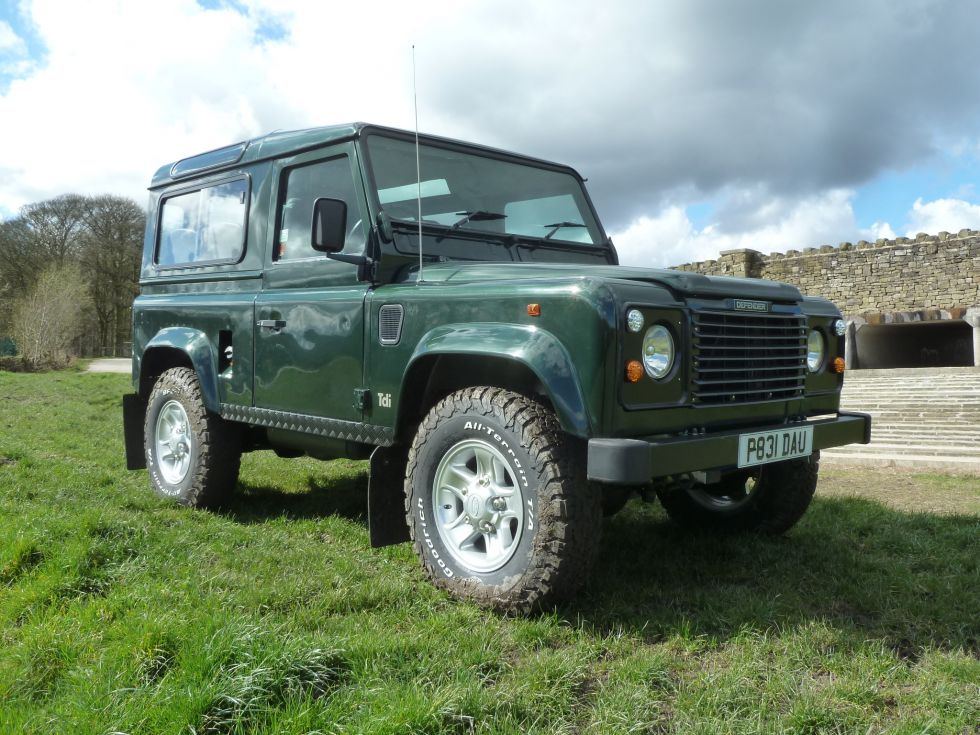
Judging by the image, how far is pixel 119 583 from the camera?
135 inches

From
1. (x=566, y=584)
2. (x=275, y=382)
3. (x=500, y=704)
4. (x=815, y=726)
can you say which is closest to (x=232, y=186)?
(x=275, y=382)

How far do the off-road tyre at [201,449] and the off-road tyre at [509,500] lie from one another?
196cm

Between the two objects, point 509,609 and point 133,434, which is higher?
point 133,434

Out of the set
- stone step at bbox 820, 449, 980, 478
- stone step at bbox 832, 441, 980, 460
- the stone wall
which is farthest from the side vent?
the stone wall

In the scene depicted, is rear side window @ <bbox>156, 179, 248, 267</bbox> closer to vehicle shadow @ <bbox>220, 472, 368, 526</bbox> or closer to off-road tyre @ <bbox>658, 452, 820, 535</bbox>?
vehicle shadow @ <bbox>220, 472, 368, 526</bbox>

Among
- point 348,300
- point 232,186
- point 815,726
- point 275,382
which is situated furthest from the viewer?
point 232,186

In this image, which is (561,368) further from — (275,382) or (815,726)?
(275,382)

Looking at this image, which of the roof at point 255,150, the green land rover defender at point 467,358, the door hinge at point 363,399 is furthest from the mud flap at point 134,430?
the door hinge at point 363,399

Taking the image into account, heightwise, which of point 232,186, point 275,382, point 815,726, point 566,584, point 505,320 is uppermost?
point 232,186

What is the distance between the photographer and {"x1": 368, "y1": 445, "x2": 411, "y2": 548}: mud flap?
3.74 metres

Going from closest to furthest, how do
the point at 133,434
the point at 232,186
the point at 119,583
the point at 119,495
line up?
1. the point at 119,583
2. the point at 232,186
3. the point at 119,495
4. the point at 133,434

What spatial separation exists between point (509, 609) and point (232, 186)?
3.20m

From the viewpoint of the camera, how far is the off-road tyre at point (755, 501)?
14.4ft

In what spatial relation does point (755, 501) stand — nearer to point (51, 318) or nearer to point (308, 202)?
point (308, 202)
